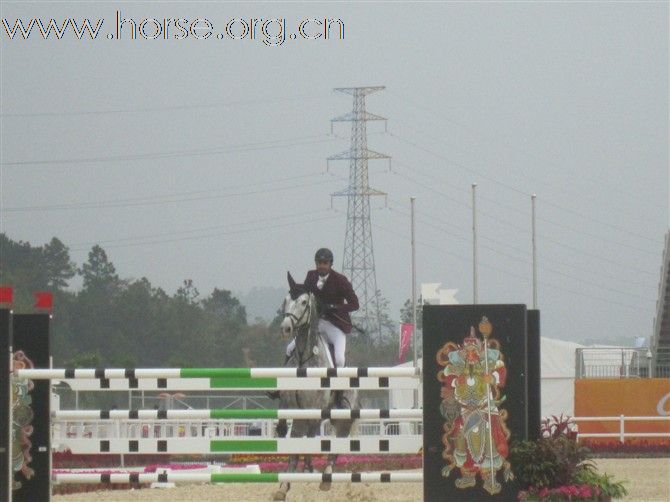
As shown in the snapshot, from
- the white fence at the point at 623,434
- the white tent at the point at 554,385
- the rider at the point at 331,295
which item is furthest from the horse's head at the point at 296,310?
the white fence at the point at 623,434

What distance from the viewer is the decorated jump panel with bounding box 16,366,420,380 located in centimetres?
942

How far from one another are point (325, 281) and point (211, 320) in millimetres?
47141

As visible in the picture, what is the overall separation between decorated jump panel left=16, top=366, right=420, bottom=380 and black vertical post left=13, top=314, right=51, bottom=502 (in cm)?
20

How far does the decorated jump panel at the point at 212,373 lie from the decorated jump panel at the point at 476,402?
1.09 feet

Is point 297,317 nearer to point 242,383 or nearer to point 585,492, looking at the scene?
point 242,383

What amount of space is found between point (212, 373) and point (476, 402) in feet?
5.63

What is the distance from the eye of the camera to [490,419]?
920 cm

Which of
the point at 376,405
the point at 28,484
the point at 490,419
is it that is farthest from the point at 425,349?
the point at 376,405

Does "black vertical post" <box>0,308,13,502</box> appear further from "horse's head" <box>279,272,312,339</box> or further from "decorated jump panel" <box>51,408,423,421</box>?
"horse's head" <box>279,272,312,339</box>

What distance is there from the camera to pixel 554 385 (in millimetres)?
30484

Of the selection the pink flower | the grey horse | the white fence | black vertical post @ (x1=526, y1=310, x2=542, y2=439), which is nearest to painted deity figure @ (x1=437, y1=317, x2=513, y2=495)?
black vertical post @ (x1=526, y1=310, x2=542, y2=439)

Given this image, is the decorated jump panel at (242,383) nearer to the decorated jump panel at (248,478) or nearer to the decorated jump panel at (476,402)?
the decorated jump panel at (476,402)

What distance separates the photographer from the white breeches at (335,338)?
42.1 feet

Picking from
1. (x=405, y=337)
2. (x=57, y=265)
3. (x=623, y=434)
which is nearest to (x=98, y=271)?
(x=57, y=265)
